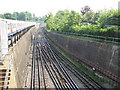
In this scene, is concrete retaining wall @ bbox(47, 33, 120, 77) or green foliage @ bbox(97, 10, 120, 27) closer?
concrete retaining wall @ bbox(47, 33, 120, 77)

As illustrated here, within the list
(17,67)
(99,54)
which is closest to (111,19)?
(99,54)

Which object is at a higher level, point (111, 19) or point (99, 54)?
point (111, 19)

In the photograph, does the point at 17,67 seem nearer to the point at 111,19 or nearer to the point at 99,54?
the point at 99,54

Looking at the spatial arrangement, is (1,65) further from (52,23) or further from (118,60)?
(52,23)

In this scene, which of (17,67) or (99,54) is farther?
(99,54)

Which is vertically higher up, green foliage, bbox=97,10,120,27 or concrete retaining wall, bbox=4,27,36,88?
green foliage, bbox=97,10,120,27

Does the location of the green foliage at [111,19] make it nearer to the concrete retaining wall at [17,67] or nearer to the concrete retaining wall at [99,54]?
the concrete retaining wall at [99,54]

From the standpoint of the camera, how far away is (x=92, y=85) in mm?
11055

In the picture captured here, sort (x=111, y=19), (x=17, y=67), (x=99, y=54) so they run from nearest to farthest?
(x=17, y=67) → (x=99, y=54) → (x=111, y=19)

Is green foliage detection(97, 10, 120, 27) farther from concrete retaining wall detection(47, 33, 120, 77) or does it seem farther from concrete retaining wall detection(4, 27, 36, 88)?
concrete retaining wall detection(4, 27, 36, 88)

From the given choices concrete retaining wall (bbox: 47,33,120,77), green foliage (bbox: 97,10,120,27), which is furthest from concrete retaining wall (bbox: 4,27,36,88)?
green foliage (bbox: 97,10,120,27)

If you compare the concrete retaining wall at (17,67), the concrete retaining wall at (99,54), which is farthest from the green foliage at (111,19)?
the concrete retaining wall at (17,67)

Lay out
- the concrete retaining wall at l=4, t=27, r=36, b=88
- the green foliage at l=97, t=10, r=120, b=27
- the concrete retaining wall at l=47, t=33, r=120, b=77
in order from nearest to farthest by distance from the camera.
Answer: the concrete retaining wall at l=4, t=27, r=36, b=88, the concrete retaining wall at l=47, t=33, r=120, b=77, the green foliage at l=97, t=10, r=120, b=27

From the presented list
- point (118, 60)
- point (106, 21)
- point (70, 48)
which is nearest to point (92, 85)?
point (118, 60)
